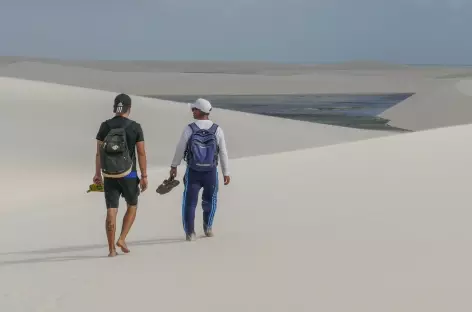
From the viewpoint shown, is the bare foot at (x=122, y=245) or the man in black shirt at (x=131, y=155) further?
the bare foot at (x=122, y=245)

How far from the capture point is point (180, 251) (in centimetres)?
628

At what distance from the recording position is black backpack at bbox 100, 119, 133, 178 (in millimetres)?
5766

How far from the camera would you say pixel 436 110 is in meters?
51.8

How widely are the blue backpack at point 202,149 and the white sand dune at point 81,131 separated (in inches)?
371

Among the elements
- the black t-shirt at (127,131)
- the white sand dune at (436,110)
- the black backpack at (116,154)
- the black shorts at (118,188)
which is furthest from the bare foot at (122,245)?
the white sand dune at (436,110)

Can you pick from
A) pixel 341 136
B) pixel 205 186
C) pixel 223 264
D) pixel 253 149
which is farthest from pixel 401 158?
pixel 341 136

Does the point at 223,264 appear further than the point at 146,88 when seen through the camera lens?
No

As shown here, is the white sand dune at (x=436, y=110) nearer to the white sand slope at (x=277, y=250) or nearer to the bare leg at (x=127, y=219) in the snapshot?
the white sand slope at (x=277, y=250)

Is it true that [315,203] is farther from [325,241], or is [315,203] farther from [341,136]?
[341,136]

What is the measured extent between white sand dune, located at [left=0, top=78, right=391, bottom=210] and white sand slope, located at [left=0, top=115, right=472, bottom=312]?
7.16m

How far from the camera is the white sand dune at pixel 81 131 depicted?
2031 cm

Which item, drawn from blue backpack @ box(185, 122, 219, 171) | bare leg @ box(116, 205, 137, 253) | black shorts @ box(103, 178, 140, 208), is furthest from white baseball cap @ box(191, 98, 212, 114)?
bare leg @ box(116, 205, 137, 253)

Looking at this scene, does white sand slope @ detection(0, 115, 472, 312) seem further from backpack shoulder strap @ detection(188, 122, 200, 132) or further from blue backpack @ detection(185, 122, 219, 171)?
backpack shoulder strap @ detection(188, 122, 200, 132)

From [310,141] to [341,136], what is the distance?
2362mm
